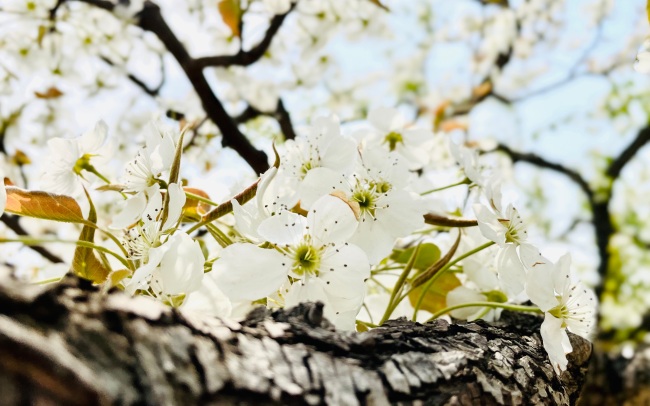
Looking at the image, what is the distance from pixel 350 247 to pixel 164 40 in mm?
866

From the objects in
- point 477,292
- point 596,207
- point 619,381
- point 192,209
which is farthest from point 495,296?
point 596,207

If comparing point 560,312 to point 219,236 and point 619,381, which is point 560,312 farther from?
point 619,381

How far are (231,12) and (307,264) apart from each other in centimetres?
77

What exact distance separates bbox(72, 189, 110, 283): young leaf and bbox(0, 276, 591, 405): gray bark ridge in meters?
0.22

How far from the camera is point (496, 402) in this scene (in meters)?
0.40

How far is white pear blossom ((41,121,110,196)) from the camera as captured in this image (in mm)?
674

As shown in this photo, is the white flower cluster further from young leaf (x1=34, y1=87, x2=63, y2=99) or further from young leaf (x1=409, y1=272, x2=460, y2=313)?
young leaf (x1=34, y1=87, x2=63, y2=99)

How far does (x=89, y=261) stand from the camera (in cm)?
54

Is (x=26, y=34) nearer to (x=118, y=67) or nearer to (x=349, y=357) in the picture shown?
(x=118, y=67)

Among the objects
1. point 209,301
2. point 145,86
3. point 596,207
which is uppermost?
point 596,207

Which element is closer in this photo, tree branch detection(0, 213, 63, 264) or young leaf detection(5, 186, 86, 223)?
young leaf detection(5, 186, 86, 223)

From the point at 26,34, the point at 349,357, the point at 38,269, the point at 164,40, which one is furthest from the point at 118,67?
the point at 349,357

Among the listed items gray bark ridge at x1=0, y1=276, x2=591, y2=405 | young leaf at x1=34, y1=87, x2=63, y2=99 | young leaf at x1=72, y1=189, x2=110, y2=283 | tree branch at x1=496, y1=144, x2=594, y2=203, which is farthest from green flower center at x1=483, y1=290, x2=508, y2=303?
tree branch at x1=496, y1=144, x2=594, y2=203

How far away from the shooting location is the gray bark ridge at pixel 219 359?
10.3 inches
